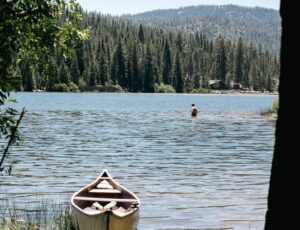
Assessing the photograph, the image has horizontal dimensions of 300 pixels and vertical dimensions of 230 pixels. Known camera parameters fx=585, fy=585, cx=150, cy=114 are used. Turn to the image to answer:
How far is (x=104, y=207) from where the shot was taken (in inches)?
592

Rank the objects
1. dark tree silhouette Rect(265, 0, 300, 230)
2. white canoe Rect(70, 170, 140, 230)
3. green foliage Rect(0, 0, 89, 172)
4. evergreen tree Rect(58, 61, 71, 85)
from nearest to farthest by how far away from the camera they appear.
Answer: dark tree silhouette Rect(265, 0, 300, 230) < green foliage Rect(0, 0, 89, 172) < white canoe Rect(70, 170, 140, 230) < evergreen tree Rect(58, 61, 71, 85)

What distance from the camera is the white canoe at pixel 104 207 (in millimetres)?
12766

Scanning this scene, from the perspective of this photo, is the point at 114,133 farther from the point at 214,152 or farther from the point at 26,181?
the point at 26,181

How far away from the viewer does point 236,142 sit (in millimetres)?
46906

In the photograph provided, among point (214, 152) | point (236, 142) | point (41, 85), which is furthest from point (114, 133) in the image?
point (41, 85)

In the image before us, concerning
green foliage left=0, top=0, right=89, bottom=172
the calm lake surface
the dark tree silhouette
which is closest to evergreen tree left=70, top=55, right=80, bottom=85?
the calm lake surface

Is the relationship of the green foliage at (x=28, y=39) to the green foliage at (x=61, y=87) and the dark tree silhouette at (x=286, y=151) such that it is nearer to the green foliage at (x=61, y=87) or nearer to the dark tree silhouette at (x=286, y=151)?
the dark tree silhouette at (x=286, y=151)

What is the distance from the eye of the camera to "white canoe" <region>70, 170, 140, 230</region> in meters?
12.8

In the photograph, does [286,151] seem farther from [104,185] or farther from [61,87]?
[61,87]

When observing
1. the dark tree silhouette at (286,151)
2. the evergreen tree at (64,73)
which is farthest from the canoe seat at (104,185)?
the evergreen tree at (64,73)

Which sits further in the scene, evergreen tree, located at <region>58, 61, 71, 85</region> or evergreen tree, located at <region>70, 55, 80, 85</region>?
evergreen tree, located at <region>70, 55, 80, 85</region>

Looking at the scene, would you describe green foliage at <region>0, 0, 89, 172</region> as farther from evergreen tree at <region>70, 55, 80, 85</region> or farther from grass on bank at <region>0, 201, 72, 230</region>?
evergreen tree at <region>70, 55, 80, 85</region>

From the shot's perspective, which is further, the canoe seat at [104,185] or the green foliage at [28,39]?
the canoe seat at [104,185]

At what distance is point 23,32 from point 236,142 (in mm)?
38727
